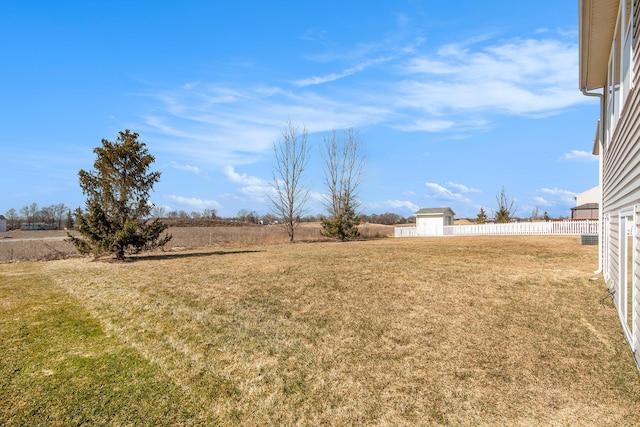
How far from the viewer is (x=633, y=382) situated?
408cm

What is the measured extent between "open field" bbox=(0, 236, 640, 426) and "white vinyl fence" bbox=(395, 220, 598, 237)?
1723 centimetres

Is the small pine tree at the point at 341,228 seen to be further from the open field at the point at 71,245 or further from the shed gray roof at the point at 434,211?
the shed gray roof at the point at 434,211

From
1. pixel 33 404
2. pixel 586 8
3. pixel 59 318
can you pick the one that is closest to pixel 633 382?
pixel 586 8

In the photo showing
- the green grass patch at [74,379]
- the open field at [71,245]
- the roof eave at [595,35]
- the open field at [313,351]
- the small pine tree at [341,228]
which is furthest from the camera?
the small pine tree at [341,228]

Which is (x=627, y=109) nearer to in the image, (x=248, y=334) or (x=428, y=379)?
(x=428, y=379)

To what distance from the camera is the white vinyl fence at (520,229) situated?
2256 centimetres

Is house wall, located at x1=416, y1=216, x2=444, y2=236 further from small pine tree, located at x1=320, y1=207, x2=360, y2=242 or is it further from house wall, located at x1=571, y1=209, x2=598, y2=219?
house wall, located at x1=571, y1=209, x2=598, y2=219

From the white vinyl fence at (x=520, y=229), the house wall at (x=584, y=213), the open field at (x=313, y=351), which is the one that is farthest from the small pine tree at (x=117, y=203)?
the house wall at (x=584, y=213)

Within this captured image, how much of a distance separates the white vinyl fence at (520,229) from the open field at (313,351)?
56.5ft

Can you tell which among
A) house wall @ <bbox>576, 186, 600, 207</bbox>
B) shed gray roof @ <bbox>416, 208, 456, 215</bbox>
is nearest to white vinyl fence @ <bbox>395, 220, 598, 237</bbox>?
shed gray roof @ <bbox>416, 208, 456, 215</bbox>

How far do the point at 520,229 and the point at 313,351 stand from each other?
2483cm

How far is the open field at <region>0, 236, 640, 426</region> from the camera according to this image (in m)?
3.67

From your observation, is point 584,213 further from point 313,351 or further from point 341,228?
point 313,351

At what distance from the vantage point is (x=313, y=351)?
4.94 meters
